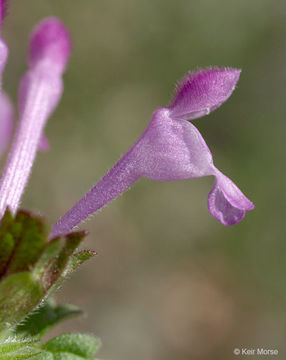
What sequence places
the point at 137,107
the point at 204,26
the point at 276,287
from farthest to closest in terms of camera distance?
the point at 204,26 < the point at 137,107 < the point at 276,287

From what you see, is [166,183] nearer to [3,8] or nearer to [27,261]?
[3,8]

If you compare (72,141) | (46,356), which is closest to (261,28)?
(72,141)

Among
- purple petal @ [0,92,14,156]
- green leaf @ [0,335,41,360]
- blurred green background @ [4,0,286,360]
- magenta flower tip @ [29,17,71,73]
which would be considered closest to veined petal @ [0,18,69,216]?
magenta flower tip @ [29,17,71,73]

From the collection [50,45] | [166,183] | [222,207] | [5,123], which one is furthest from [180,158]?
[166,183]

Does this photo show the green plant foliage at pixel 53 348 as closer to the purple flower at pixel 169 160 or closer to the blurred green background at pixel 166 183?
the purple flower at pixel 169 160

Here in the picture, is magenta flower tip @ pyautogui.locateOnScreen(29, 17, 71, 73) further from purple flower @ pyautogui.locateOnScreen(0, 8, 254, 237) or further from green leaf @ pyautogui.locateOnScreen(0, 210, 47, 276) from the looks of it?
green leaf @ pyautogui.locateOnScreen(0, 210, 47, 276)

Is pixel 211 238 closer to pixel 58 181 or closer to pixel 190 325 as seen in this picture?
pixel 190 325
